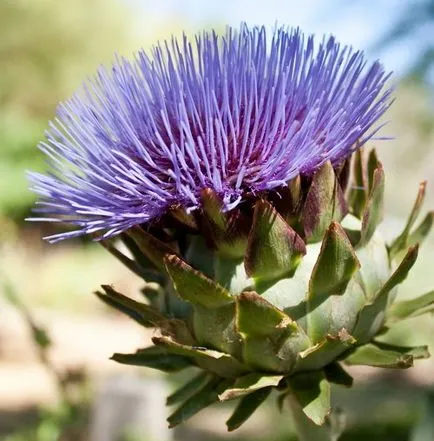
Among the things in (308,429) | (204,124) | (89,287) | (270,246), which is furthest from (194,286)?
(89,287)

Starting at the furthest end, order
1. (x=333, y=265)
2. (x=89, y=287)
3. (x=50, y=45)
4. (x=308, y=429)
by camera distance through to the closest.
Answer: (x=50, y=45) → (x=89, y=287) → (x=308, y=429) → (x=333, y=265)

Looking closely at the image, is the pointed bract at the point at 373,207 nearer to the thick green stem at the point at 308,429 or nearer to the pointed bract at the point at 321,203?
the pointed bract at the point at 321,203

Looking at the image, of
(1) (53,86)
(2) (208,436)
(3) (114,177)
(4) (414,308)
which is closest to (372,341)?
(4) (414,308)

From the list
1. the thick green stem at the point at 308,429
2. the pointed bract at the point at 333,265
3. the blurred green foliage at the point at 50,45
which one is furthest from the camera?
the blurred green foliage at the point at 50,45

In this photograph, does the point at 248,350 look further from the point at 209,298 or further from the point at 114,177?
the point at 114,177

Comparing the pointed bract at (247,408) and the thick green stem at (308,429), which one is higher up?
the pointed bract at (247,408)

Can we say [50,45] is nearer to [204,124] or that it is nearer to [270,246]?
[204,124]

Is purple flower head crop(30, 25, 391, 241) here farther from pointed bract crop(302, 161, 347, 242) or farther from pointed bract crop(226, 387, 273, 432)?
pointed bract crop(226, 387, 273, 432)

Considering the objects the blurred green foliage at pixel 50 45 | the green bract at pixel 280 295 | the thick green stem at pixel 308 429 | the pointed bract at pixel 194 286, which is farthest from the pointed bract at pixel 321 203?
the blurred green foliage at pixel 50 45
